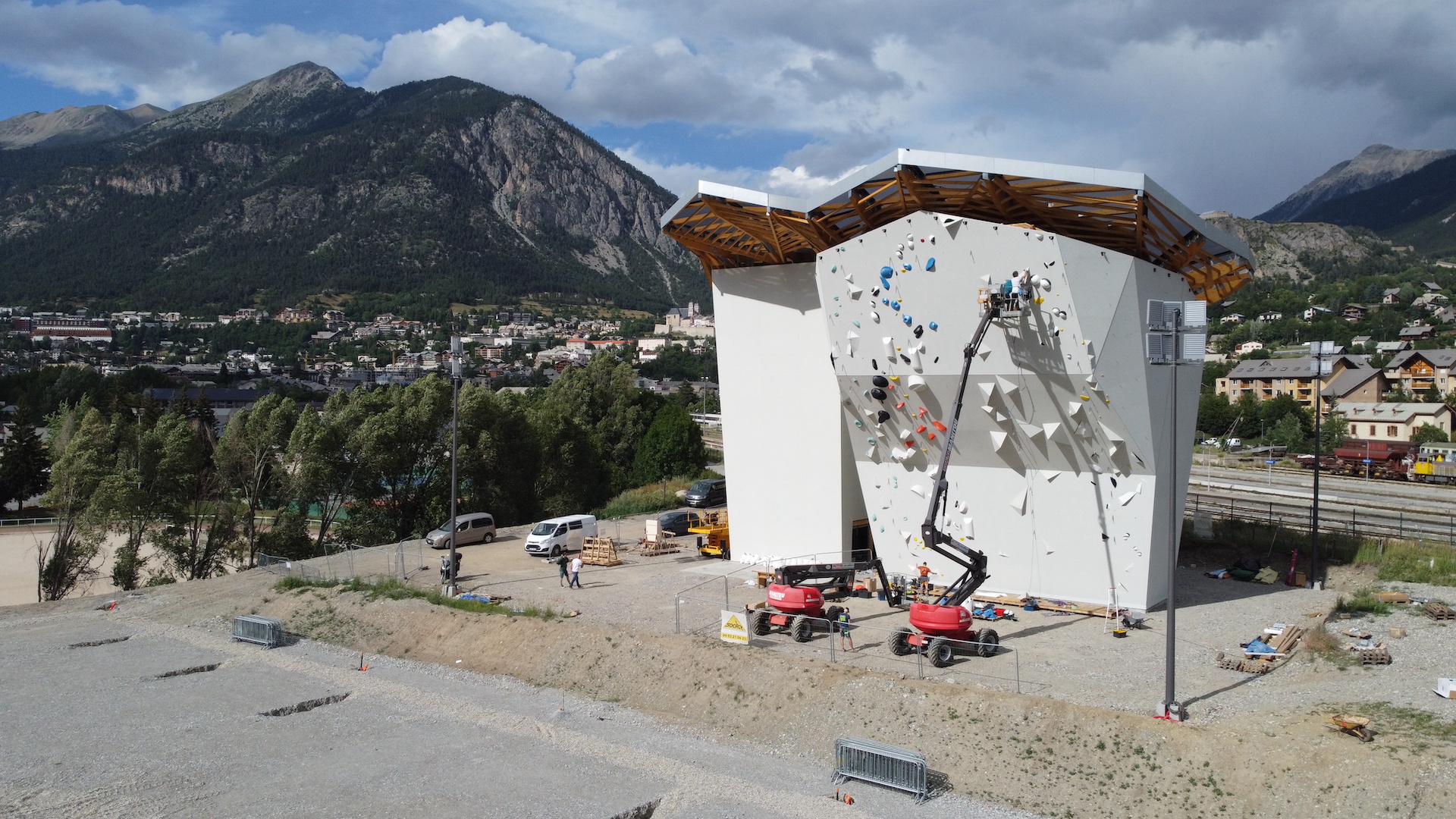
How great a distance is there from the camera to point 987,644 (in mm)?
20406

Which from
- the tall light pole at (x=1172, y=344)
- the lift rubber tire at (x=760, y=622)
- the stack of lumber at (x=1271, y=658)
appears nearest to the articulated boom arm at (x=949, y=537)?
the lift rubber tire at (x=760, y=622)

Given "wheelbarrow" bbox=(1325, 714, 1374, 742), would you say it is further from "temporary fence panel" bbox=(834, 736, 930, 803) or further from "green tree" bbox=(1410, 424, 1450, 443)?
"green tree" bbox=(1410, 424, 1450, 443)

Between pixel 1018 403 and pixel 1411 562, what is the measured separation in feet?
49.4

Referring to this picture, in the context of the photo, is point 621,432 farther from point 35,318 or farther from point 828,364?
point 35,318

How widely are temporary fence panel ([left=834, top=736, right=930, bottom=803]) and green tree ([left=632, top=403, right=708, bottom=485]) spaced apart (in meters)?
43.6

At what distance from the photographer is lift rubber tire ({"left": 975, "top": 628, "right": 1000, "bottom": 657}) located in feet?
66.8

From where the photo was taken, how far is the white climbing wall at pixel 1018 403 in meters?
21.8

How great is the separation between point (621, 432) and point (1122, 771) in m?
50.4

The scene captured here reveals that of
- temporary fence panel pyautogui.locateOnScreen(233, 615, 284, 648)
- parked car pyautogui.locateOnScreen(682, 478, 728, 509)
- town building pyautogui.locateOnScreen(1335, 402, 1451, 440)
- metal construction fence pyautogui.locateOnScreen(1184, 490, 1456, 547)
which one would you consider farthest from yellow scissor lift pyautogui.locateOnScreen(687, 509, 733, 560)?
town building pyautogui.locateOnScreen(1335, 402, 1451, 440)

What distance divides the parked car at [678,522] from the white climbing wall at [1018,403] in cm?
1335

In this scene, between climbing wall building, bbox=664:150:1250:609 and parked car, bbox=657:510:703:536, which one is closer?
climbing wall building, bbox=664:150:1250:609

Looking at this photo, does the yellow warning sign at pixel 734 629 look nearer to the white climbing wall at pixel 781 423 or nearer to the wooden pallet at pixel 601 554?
the white climbing wall at pixel 781 423

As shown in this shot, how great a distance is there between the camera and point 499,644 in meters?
23.6

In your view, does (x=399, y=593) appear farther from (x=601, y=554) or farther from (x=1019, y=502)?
(x=1019, y=502)
